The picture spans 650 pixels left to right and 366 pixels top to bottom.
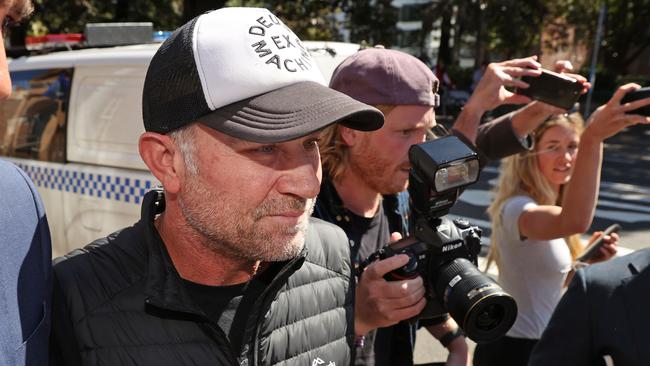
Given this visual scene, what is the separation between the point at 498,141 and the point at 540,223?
40 centimetres

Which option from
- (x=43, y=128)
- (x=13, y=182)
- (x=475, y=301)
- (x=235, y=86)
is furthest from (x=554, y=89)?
(x=43, y=128)

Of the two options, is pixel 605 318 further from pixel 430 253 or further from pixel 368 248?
pixel 368 248

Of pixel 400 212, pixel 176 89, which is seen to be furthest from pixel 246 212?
pixel 400 212

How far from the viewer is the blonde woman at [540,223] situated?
255cm

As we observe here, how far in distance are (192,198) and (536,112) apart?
6.21ft

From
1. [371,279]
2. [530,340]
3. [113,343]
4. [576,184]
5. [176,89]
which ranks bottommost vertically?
[530,340]

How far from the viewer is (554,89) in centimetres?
252

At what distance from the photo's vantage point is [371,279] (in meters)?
1.73

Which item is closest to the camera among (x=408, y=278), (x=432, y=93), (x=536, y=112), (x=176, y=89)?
(x=176, y=89)

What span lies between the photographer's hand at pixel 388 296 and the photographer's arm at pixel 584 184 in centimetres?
104

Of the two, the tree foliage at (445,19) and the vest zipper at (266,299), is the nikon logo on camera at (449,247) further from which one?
the tree foliage at (445,19)

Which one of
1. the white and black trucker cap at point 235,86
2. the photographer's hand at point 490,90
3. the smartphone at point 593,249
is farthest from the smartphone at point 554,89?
the white and black trucker cap at point 235,86

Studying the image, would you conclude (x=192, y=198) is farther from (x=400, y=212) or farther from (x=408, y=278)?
(x=400, y=212)

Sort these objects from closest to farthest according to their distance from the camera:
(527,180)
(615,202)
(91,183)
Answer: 1. (527,180)
2. (91,183)
3. (615,202)
